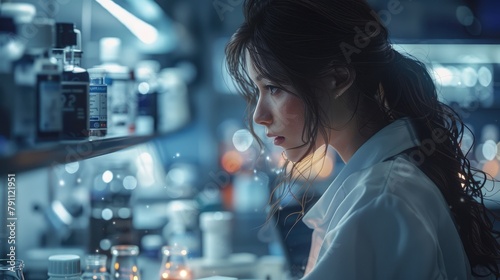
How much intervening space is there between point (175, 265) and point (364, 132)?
83 cm

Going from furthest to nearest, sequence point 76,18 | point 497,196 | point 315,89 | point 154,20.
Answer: point 497,196 → point 154,20 → point 76,18 → point 315,89

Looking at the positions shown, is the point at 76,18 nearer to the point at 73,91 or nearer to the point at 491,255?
the point at 73,91

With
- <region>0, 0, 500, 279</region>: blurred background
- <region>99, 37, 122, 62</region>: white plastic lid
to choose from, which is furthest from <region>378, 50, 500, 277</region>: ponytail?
<region>99, 37, 122, 62</region>: white plastic lid

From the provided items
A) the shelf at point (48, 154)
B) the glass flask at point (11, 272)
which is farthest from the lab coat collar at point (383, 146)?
the glass flask at point (11, 272)

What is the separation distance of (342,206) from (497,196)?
2616mm

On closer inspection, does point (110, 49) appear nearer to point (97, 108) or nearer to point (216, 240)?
point (97, 108)

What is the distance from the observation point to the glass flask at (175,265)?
214 cm

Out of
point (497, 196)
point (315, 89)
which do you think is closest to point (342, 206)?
→ point (315, 89)

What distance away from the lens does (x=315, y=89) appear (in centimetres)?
149

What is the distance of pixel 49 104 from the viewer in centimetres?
143

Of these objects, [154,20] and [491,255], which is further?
[154,20]

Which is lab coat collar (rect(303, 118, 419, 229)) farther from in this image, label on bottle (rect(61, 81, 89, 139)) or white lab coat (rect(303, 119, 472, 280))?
label on bottle (rect(61, 81, 89, 139))

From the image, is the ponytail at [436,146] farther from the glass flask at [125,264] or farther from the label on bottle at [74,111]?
the glass flask at [125,264]

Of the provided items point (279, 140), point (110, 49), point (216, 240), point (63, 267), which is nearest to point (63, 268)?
point (63, 267)
